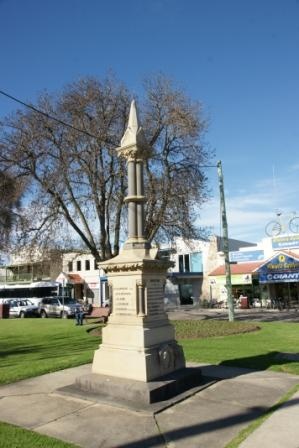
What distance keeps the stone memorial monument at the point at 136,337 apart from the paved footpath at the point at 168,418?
1.26 feet

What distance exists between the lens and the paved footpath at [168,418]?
5367 mm

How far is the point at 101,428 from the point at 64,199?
14.0 m

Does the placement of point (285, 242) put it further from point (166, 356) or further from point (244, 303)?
point (166, 356)

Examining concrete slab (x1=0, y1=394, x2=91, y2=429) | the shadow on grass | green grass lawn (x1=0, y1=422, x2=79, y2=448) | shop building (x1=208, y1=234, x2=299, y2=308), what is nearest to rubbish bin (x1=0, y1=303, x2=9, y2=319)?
shop building (x1=208, y1=234, x2=299, y2=308)

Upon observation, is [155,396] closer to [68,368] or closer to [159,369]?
[159,369]

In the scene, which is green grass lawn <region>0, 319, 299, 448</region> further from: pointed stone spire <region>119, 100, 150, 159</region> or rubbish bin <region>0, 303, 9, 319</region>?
rubbish bin <region>0, 303, 9, 319</region>

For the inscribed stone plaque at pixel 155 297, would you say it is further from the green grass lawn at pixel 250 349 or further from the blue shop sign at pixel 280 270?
the blue shop sign at pixel 280 270

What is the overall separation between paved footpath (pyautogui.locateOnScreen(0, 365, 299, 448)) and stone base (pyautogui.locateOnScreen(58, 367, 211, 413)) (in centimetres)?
14

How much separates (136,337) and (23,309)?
3158cm

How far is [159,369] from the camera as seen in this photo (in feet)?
24.7

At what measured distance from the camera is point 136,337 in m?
7.59

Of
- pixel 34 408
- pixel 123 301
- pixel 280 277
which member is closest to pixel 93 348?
pixel 123 301

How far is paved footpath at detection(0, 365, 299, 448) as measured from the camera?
5367 millimetres

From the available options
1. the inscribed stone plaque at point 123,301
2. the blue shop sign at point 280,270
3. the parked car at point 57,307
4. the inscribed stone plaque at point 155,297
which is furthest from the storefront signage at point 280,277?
the inscribed stone plaque at point 123,301
